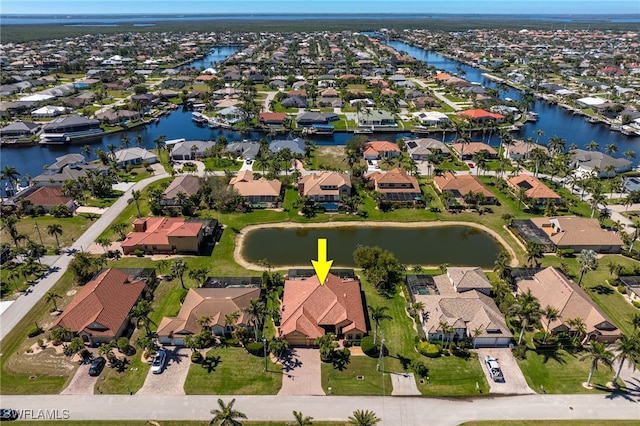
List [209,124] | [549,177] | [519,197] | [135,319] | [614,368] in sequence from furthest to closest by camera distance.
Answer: [209,124] → [549,177] → [519,197] → [135,319] → [614,368]

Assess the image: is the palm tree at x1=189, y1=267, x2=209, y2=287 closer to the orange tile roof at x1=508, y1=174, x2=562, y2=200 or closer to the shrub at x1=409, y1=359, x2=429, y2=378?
the shrub at x1=409, y1=359, x2=429, y2=378

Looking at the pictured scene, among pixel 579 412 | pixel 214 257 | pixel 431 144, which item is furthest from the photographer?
pixel 431 144

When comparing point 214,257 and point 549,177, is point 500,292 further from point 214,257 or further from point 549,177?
point 549,177

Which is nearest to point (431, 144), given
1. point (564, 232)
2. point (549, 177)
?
point (549, 177)

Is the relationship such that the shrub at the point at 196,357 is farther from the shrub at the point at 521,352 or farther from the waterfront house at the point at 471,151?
the waterfront house at the point at 471,151

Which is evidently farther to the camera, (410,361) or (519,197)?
(519,197)

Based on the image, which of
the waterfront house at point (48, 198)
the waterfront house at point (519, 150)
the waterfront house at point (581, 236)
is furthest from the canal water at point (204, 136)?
the waterfront house at point (581, 236)

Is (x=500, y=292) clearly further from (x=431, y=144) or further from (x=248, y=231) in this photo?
(x=431, y=144)
